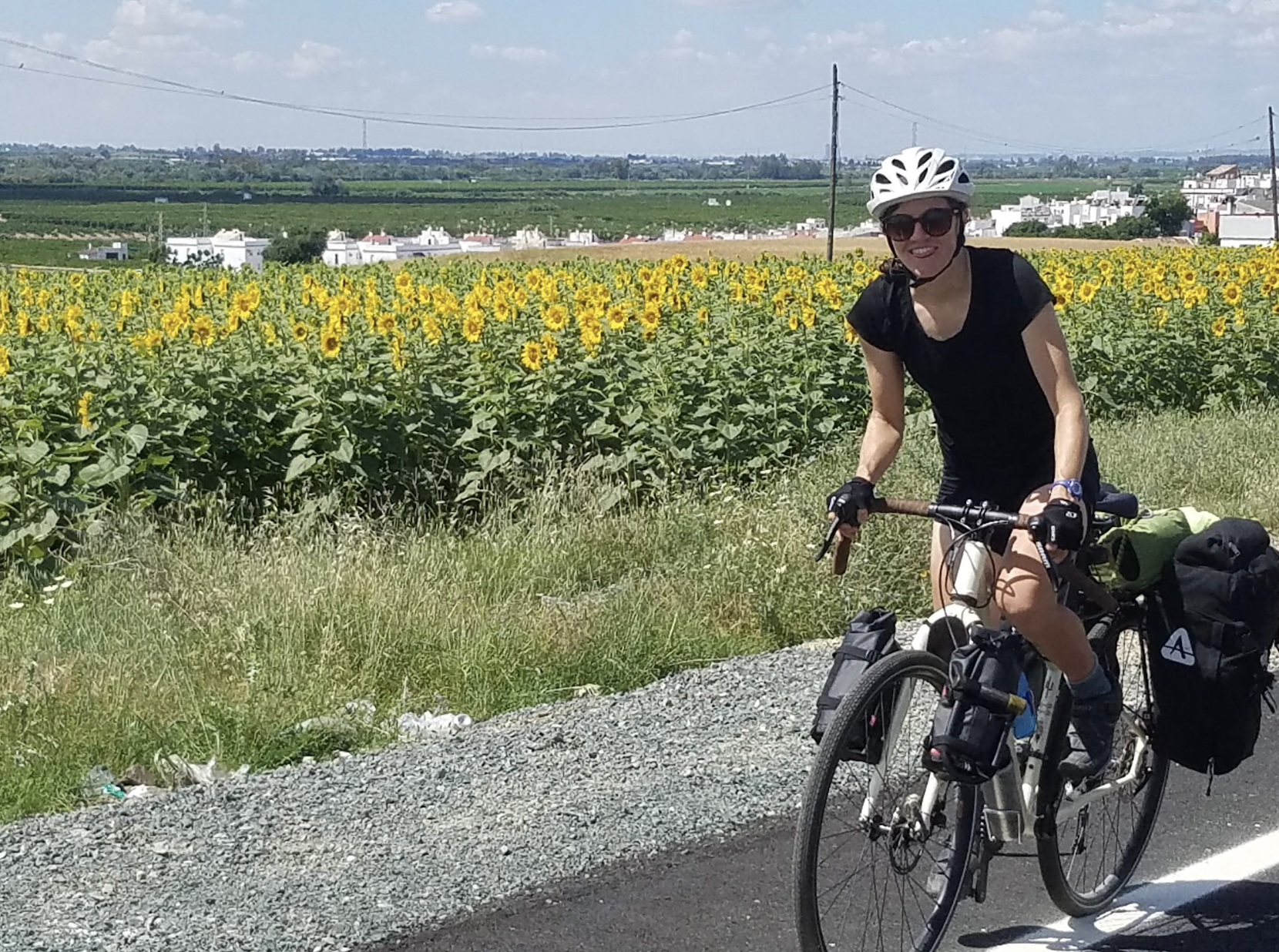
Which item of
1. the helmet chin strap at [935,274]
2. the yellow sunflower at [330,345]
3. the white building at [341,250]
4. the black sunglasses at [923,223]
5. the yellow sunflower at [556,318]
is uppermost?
the black sunglasses at [923,223]

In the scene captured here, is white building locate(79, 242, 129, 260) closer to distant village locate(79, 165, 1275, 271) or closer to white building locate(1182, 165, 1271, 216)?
distant village locate(79, 165, 1275, 271)

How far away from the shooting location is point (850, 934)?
4.11 metres

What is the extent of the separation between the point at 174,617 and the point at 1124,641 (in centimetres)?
463

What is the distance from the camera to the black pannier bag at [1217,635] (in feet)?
14.8

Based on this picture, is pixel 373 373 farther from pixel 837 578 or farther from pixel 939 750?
pixel 939 750

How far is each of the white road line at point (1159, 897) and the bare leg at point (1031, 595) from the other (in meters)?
0.84

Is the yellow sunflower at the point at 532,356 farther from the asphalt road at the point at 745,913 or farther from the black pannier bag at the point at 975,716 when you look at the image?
the black pannier bag at the point at 975,716

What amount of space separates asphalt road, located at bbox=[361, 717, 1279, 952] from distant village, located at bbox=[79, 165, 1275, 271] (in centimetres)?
2513

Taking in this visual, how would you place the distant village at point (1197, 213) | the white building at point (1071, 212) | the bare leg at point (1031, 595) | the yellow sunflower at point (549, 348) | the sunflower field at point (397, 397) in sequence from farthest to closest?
1. the white building at point (1071, 212)
2. the distant village at point (1197, 213)
3. the yellow sunflower at point (549, 348)
4. the sunflower field at point (397, 397)
5. the bare leg at point (1031, 595)

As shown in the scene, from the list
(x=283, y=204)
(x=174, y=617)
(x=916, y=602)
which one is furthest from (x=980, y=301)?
(x=283, y=204)

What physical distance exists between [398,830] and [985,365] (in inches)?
86.9

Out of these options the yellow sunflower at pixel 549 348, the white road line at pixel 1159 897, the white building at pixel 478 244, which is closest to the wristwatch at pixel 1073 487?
the white road line at pixel 1159 897

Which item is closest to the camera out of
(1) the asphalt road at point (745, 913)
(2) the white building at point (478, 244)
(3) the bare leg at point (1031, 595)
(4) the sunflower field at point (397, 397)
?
(3) the bare leg at point (1031, 595)

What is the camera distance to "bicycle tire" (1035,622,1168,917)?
4.39 metres
